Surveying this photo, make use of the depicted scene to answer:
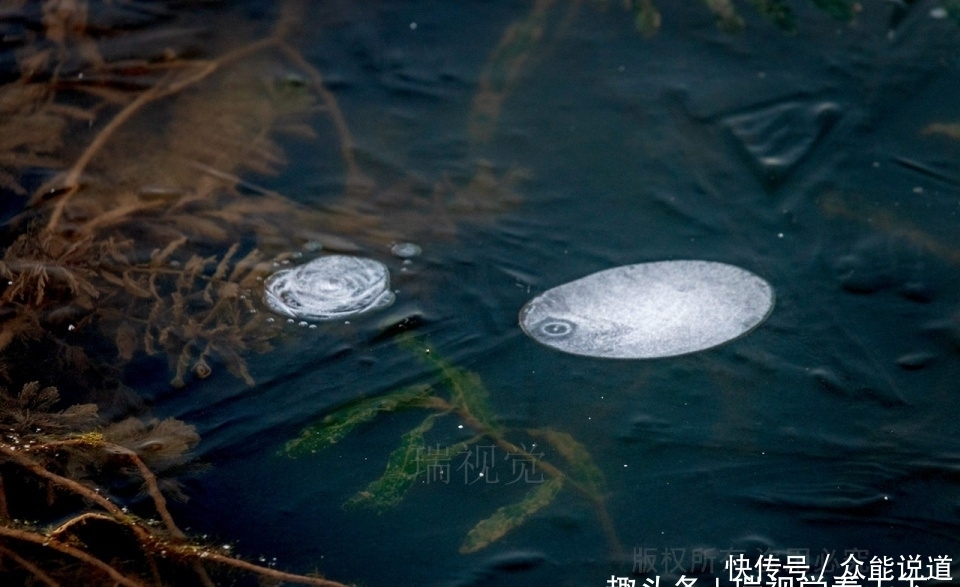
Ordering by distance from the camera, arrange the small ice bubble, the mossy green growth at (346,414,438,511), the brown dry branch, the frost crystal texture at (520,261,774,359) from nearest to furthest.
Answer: the brown dry branch
the mossy green growth at (346,414,438,511)
the frost crystal texture at (520,261,774,359)
the small ice bubble

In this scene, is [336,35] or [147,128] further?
[336,35]

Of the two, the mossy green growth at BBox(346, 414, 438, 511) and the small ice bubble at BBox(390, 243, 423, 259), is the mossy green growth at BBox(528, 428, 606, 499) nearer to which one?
the mossy green growth at BBox(346, 414, 438, 511)

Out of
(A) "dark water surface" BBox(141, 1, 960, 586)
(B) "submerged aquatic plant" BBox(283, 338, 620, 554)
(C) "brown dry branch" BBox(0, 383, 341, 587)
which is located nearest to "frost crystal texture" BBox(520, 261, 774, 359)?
(A) "dark water surface" BBox(141, 1, 960, 586)

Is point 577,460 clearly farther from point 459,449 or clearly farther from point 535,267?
point 535,267

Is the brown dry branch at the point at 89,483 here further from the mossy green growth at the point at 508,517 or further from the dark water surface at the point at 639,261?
the mossy green growth at the point at 508,517

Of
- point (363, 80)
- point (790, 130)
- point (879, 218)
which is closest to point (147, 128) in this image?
point (363, 80)

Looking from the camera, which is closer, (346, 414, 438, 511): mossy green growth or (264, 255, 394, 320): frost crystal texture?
(346, 414, 438, 511): mossy green growth

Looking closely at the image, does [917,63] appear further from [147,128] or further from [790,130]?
[147,128]

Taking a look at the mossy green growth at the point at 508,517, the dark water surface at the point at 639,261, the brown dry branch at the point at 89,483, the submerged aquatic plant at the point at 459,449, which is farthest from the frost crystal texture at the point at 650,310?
the brown dry branch at the point at 89,483
